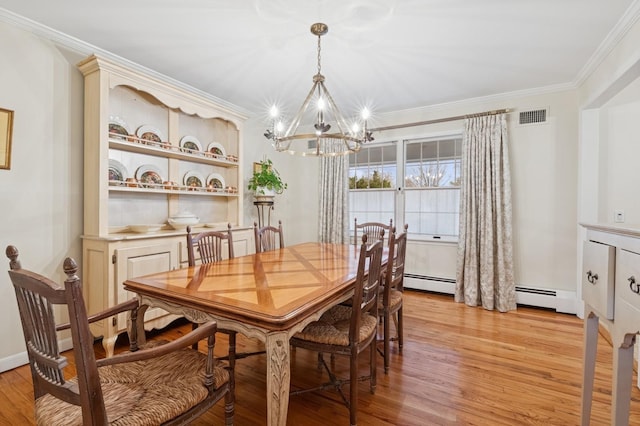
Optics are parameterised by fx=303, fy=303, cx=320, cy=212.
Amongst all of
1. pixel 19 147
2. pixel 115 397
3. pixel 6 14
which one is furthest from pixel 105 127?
pixel 115 397

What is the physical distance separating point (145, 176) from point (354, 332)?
265 cm

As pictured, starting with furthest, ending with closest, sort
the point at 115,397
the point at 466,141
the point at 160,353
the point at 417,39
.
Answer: the point at 466,141 < the point at 417,39 < the point at 115,397 < the point at 160,353

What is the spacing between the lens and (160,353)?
1.04 metres

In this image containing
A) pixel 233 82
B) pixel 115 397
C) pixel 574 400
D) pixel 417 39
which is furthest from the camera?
pixel 233 82

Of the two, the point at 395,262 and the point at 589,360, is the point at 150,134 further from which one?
the point at 589,360

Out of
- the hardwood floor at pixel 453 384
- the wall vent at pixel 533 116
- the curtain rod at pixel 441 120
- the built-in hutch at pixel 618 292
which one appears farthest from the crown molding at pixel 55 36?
the wall vent at pixel 533 116

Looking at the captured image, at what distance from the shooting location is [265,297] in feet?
4.88

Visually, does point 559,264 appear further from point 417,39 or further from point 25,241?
point 25,241

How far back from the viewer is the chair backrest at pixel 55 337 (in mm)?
900

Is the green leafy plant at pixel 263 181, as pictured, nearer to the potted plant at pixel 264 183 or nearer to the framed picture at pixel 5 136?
the potted plant at pixel 264 183

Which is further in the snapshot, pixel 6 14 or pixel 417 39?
pixel 417 39

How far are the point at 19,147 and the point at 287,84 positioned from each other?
2.37 meters

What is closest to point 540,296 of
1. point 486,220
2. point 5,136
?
point 486,220

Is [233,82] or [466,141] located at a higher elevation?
[233,82]
